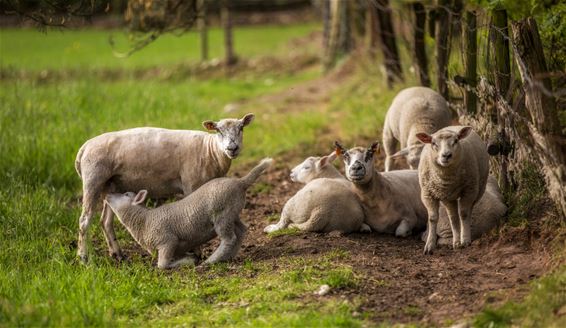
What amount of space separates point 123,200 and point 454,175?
294cm

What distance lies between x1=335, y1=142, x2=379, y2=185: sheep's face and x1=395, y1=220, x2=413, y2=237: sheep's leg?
1.84 feet

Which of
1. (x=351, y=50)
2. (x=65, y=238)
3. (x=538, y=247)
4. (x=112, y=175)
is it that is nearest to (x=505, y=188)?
(x=538, y=247)

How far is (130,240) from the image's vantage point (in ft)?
30.0

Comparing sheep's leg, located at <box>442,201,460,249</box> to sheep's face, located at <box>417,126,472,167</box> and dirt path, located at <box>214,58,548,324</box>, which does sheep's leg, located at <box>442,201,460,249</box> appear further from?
sheep's face, located at <box>417,126,472,167</box>

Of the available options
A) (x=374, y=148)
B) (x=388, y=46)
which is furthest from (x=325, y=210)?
(x=388, y=46)

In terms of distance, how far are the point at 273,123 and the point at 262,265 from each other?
8.06 metres

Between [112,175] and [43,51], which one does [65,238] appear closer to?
[112,175]

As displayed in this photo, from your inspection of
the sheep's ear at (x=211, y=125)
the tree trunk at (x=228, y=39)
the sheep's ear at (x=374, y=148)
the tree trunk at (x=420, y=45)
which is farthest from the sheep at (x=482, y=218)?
the tree trunk at (x=228, y=39)

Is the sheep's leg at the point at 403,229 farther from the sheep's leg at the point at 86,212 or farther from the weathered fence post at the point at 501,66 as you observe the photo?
the sheep's leg at the point at 86,212

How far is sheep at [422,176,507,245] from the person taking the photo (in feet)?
26.7

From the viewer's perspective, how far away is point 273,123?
15.5 metres

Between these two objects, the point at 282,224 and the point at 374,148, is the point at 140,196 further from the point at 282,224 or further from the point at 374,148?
the point at 374,148

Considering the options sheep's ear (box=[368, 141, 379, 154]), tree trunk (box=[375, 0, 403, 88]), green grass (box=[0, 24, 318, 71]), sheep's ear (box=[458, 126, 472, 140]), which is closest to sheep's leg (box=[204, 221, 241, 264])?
sheep's ear (box=[368, 141, 379, 154])

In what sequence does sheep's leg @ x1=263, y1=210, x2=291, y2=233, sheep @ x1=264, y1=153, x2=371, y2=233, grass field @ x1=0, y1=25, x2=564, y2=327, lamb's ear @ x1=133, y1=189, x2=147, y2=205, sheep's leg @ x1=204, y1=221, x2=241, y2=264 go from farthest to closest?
sheep's leg @ x1=263, y1=210, x2=291, y2=233 < sheep @ x1=264, y1=153, x2=371, y2=233 < lamb's ear @ x1=133, y1=189, x2=147, y2=205 < sheep's leg @ x1=204, y1=221, x2=241, y2=264 < grass field @ x1=0, y1=25, x2=564, y2=327
